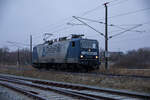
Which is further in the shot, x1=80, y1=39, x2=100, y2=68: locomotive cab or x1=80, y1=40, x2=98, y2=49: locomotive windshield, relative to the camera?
x1=80, y1=40, x2=98, y2=49: locomotive windshield

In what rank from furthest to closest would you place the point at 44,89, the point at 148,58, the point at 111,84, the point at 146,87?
the point at 148,58, the point at 111,84, the point at 44,89, the point at 146,87

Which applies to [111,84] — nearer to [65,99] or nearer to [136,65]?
[65,99]

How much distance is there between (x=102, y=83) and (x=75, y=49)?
7.65 meters

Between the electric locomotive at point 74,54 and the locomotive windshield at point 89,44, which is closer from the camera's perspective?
the electric locomotive at point 74,54

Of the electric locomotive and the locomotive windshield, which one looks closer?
the electric locomotive

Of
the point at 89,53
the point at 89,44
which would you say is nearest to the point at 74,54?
the point at 89,53

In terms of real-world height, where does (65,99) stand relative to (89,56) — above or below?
below

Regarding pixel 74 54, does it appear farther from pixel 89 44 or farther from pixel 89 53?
pixel 89 44

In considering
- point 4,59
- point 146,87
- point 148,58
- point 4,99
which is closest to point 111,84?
point 146,87

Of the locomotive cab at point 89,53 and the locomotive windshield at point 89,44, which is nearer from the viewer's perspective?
the locomotive cab at point 89,53

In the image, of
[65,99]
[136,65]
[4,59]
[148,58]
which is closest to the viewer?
[65,99]

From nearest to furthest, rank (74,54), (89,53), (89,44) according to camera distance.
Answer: (74,54) < (89,53) < (89,44)

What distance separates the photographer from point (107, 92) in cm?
1060

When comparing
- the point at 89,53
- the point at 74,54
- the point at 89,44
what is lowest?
the point at 74,54
